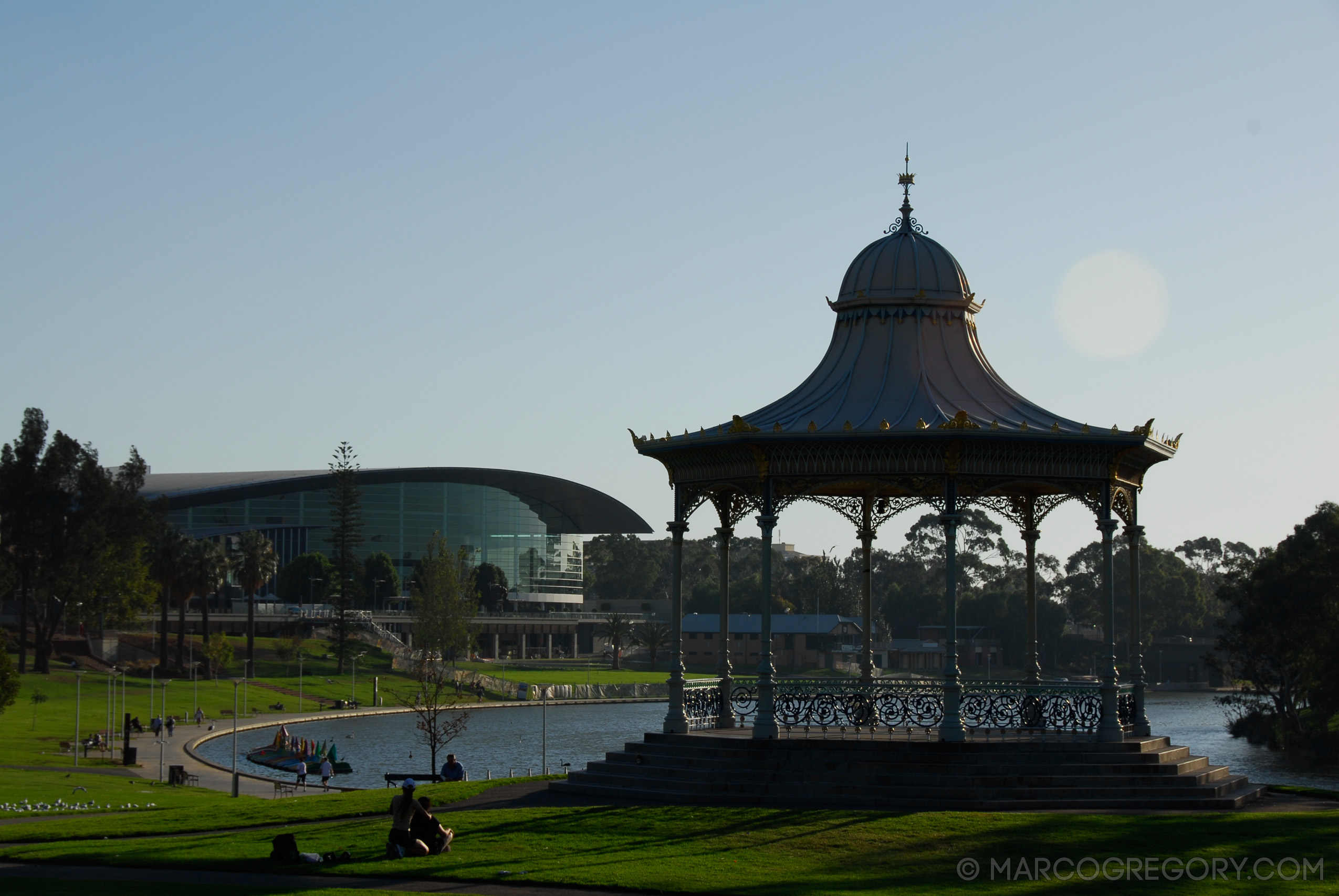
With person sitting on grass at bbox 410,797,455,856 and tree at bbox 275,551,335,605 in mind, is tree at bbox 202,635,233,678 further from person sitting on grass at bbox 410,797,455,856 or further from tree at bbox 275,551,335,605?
person sitting on grass at bbox 410,797,455,856

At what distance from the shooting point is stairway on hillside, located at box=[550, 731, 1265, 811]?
2295 cm

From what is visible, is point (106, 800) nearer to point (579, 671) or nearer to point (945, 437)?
point (945, 437)

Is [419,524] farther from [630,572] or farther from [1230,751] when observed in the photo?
[1230,751]

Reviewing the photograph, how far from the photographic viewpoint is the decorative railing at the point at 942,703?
83.7 feet

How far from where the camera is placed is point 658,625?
452 ft

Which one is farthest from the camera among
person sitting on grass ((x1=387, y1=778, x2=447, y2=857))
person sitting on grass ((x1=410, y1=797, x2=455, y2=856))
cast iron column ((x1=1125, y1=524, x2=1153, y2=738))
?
cast iron column ((x1=1125, y1=524, x2=1153, y2=738))

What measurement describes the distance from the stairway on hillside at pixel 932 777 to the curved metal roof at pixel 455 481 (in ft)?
345

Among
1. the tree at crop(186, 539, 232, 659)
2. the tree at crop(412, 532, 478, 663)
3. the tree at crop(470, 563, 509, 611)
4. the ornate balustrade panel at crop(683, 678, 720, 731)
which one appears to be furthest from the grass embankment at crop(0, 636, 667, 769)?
the ornate balustrade panel at crop(683, 678, 720, 731)

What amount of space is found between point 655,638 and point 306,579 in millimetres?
30390

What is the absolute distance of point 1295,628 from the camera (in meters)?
61.4

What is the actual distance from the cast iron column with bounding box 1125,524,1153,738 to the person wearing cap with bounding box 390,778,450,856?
1270cm

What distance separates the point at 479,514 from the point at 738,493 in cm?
12061

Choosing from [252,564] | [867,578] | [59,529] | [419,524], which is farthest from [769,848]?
[419,524]

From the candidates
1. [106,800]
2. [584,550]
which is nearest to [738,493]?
[106,800]
